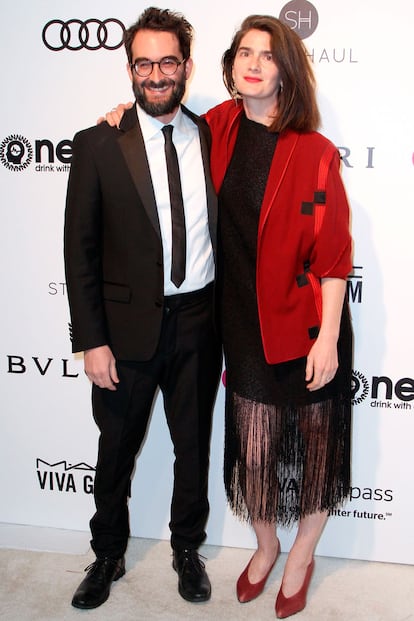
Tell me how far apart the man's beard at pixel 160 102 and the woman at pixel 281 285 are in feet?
0.58

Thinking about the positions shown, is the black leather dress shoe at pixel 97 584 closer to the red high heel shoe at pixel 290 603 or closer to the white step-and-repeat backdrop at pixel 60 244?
the white step-and-repeat backdrop at pixel 60 244

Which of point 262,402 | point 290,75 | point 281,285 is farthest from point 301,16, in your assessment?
point 262,402

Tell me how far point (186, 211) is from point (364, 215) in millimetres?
710

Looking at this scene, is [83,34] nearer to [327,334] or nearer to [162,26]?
[162,26]

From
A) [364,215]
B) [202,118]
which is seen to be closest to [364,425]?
[364,215]

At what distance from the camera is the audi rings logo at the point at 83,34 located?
7.91 feet

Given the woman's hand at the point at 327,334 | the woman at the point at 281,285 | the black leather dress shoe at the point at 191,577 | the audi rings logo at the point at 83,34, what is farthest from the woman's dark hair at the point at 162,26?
the black leather dress shoe at the point at 191,577

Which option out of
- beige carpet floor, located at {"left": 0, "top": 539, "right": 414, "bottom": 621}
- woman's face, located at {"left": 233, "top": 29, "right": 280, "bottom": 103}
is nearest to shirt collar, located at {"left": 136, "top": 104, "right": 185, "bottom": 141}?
woman's face, located at {"left": 233, "top": 29, "right": 280, "bottom": 103}

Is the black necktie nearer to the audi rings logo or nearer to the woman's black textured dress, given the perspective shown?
the woman's black textured dress

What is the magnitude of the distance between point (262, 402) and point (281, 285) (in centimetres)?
39

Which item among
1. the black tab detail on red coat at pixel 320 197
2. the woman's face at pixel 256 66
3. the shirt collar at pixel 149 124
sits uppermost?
the woman's face at pixel 256 66

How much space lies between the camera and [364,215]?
2.40 meters

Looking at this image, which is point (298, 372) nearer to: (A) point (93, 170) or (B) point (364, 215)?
(B) point (364, 215)

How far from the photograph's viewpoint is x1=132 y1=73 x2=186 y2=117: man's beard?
77.5 inches
